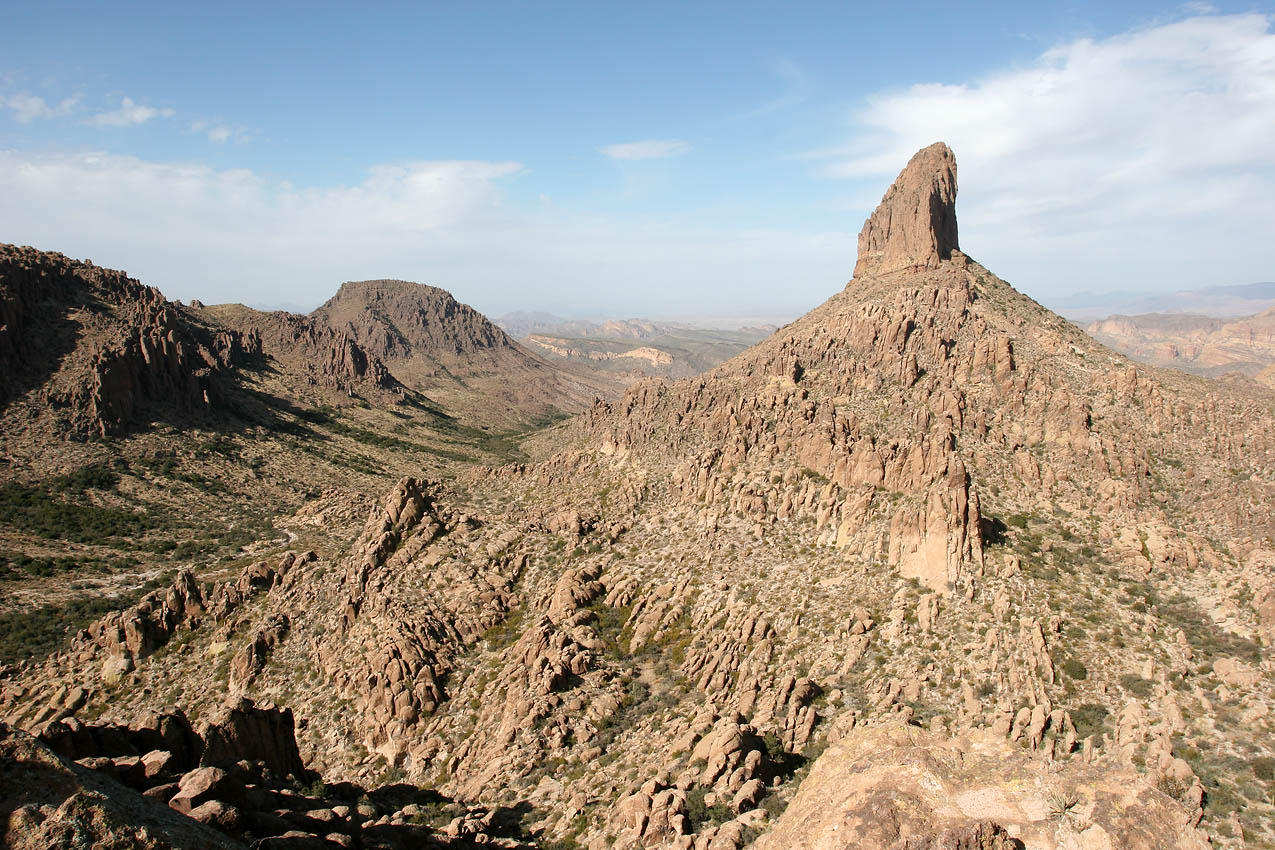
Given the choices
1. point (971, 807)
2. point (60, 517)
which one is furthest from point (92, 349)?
point (971, 807)

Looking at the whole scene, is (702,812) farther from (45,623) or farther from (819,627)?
(45,623)

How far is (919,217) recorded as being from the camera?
78.7 m

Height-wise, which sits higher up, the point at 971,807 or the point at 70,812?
the point at 70,812

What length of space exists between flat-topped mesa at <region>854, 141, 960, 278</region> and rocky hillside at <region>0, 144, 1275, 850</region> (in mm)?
10122

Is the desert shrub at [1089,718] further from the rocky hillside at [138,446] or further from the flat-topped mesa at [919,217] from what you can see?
the rocky hillside at [138,446]

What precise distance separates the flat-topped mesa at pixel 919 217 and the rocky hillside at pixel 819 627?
1012cm

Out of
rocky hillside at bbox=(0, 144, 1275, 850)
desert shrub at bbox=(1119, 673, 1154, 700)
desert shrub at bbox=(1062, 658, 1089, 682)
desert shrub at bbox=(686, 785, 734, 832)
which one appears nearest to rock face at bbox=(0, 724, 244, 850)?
rocky hillside at bbox=(0, 144, 1275, 850)

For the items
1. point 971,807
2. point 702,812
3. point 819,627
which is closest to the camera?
point 971,807

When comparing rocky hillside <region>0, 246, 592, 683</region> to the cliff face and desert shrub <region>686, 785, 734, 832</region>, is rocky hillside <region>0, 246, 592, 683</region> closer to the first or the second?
the cliff face

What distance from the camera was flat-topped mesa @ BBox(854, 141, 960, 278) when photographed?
257 feet

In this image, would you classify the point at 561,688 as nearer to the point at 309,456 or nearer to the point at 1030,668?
the point at 1030,668

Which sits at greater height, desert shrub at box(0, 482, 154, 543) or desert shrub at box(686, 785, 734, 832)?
desert shrub at box(0, 482, 154, 543)

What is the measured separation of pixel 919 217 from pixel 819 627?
195ft

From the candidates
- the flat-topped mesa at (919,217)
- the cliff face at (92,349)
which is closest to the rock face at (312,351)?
the cliff face at (92,349)
